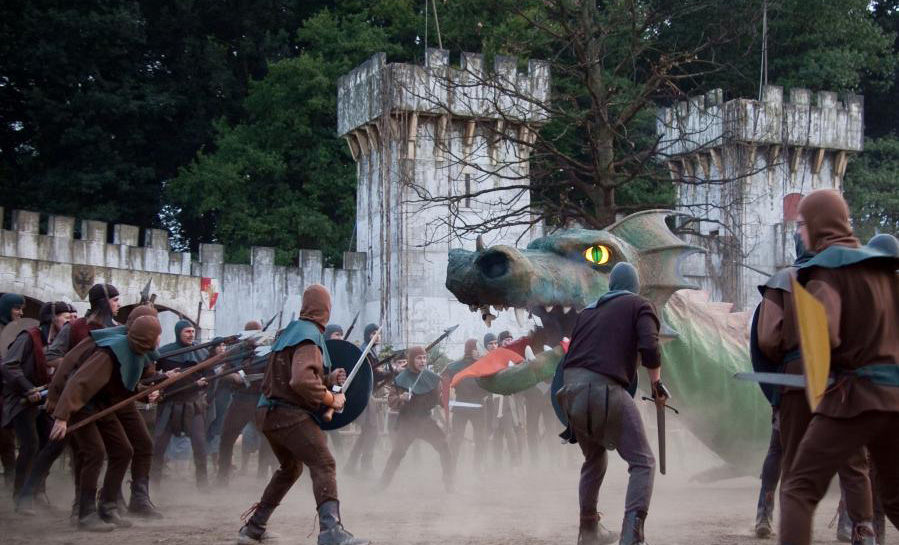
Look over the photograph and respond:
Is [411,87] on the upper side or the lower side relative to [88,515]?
upper

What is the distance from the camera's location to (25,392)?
11.5m

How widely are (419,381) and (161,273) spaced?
537 inches

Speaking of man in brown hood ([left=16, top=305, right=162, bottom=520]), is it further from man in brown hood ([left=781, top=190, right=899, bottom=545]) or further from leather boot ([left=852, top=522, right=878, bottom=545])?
man in brown hood ([left=781, top=190, right=899, bottom=545])

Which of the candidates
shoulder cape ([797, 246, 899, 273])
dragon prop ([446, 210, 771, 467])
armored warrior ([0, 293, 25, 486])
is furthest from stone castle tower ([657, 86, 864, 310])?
shoulder cape ([797, 246, 899, 273])

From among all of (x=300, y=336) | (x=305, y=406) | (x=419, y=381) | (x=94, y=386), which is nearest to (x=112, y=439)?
(x=94, y=386)

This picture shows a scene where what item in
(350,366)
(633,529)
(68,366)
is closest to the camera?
(633,529)

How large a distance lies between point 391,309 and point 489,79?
1811cm

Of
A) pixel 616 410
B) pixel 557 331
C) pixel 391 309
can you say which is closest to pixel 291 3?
pixel 391 309

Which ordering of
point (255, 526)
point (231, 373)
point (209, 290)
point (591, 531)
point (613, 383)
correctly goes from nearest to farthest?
point (613, 383)
point (591, 531)
point (255, 526)
point (231, 373)
point (209, 290)

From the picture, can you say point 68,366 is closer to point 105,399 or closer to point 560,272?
point 105,399

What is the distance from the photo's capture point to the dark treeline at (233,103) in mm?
37875

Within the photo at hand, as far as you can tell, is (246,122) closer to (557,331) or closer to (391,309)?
(391,309)

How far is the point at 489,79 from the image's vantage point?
1556 centimetres

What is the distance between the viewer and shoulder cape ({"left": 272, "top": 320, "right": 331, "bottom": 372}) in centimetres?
836
